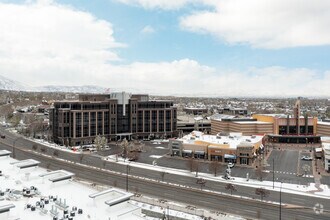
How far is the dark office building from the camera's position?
134 metres

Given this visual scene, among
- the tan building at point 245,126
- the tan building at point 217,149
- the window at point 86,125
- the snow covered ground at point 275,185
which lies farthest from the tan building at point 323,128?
the window at point 86,125

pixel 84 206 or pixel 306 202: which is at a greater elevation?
pixel 84 206

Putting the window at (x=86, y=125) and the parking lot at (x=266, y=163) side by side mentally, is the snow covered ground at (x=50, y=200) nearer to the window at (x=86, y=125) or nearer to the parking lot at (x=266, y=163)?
the parking lot at (x=266, y=163)

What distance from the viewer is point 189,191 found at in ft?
236

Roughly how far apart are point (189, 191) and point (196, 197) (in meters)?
4.24

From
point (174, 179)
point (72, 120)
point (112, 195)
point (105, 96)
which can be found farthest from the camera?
point (105, 96)

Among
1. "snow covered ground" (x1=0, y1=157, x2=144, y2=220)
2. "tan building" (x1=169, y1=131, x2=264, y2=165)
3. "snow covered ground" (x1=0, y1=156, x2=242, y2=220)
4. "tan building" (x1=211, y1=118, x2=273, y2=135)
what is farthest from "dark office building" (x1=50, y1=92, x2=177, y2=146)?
"snow covered ground" (x1=0, y1=157, x2=144, y2=220)

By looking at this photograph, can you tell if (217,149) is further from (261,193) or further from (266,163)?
(261,193)

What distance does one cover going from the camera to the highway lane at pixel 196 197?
59675mm

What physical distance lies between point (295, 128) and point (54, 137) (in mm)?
113458

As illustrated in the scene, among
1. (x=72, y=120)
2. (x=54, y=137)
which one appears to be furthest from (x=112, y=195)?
(x=54, y=137)

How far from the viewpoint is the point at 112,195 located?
142ft

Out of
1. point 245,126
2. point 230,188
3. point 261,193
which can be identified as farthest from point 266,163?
point 245,126

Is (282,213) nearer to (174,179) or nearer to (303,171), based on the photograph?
(174,179)
